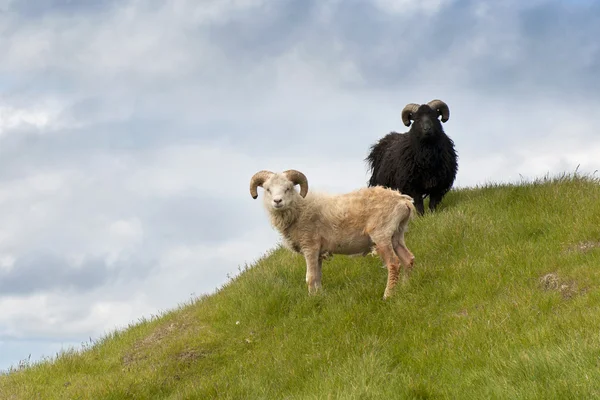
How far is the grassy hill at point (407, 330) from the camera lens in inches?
330

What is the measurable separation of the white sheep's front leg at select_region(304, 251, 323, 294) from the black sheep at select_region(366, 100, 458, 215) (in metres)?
5.52

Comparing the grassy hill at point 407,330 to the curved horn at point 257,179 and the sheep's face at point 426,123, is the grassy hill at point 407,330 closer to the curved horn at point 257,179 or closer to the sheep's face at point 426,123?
the curved horn at point 257,179

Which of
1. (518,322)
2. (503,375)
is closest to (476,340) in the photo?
(518,322)

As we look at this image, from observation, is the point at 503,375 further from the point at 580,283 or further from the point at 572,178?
the point at 572,178

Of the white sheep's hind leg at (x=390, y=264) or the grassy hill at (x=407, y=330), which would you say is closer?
the grassy hill at (x=407, y=330)

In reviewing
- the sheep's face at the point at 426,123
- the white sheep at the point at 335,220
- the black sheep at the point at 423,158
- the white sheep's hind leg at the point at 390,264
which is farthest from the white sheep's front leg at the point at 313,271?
the sheep's face at the point at 426,123

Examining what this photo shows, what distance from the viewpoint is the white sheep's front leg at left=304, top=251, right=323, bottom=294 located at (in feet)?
40.6

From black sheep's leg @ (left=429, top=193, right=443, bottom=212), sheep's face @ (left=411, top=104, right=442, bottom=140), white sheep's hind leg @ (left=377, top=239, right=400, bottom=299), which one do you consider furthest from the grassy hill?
sheep's face @ (left=411, top=104, right=442, bottom=140)

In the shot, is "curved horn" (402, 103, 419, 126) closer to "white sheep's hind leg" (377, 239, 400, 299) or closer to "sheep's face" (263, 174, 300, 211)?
"sheep's face" (263, 174, 300, 211)

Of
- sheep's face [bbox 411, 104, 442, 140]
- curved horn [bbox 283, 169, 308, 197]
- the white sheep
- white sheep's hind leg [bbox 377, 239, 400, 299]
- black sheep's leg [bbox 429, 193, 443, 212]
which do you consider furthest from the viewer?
black sheep's leg [bbox 429, 193, 443, 212]

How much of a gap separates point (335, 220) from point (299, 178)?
3.20ft

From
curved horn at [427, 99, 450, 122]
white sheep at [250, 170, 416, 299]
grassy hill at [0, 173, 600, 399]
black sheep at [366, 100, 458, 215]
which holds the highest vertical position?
curved horn at [427, 99, 450, 122]

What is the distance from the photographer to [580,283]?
1073cm

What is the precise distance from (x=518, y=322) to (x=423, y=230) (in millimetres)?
5327
